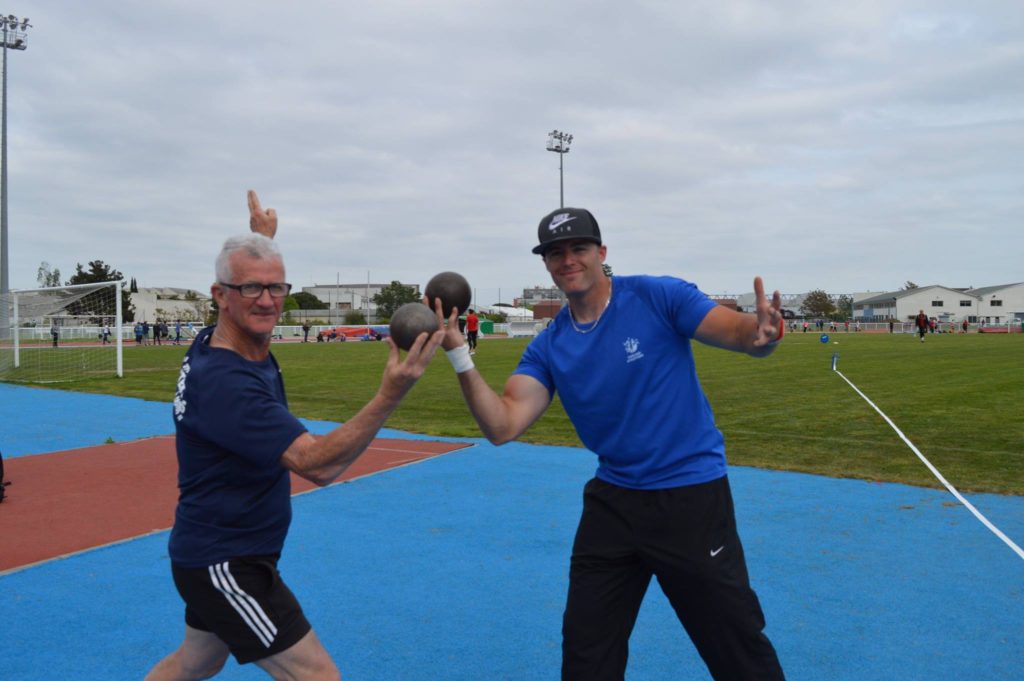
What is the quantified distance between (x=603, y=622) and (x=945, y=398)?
52.3 ft

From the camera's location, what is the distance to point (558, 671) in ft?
14.2

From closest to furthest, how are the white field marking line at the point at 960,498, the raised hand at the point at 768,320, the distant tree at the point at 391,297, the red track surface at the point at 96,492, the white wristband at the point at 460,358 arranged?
1. the raised hand at the point at 768,320
2. the white wristband at the point at 460,358
3. the white field marking line at the point at 960,498
4. the red track surface at the point at 96,492
5. the distant tree at the point at 391,297

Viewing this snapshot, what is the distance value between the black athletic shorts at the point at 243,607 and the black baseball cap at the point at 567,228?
1.71m

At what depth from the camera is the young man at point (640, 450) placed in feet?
9.78

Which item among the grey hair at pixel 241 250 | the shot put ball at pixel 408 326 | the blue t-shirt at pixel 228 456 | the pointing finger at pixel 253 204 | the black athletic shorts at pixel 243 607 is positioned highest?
the pointing finger at pixel 253 204

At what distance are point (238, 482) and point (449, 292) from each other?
3.54 feet

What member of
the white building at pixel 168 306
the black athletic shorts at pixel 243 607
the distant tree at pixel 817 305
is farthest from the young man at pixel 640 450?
the distant tree at pixel 817 305

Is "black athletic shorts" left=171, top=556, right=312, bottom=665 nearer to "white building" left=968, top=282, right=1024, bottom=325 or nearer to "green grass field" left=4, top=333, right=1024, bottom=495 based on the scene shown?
"green grass field" left=4, top=333, right=1024, bottom=495

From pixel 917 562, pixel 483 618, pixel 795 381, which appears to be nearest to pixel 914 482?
pixel 917 562

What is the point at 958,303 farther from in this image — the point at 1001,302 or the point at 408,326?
the point at 408,326

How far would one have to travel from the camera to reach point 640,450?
314cm

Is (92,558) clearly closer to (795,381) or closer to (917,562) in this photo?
(917,562)

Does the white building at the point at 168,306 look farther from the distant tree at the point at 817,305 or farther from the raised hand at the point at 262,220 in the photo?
the distant tree at the point at 817,305

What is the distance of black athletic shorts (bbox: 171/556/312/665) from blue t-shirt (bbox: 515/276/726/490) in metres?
1.36
